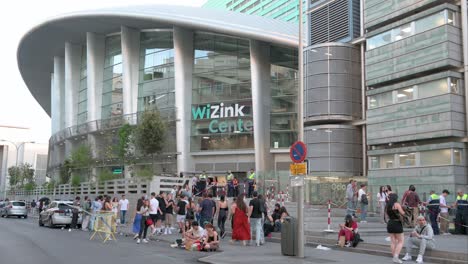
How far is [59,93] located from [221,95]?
1211 inches

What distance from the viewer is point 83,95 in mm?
60281

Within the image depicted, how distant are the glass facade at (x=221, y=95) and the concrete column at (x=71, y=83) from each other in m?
20.3

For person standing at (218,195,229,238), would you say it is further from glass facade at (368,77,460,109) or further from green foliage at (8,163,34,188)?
green foliage at (8,163,34,188)

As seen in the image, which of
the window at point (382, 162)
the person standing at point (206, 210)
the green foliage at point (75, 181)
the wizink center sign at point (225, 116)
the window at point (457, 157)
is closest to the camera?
the person standing at point (206, 210)

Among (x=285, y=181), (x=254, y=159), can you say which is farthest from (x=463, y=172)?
(x=254, y=159)

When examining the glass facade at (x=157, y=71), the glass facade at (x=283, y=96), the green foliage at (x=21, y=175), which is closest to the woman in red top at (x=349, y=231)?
the glass facade at (x=283, y=96)

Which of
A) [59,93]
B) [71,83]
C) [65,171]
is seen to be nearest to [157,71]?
[65,171]

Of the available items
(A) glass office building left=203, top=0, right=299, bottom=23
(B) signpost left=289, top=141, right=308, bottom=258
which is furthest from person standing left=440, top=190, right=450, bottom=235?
(A) glass office building left=203, top=0, right=299, bottom=23

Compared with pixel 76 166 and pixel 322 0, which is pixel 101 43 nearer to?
pixel 76 166

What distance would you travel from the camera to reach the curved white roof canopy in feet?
140

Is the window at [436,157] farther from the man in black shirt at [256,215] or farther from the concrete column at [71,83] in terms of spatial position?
the concrete column at [71,83]

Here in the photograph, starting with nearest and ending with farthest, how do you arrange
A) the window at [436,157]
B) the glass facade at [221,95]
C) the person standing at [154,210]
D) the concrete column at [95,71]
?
the person standing at [154,210]
the window at [436,157]
the glass facade at [221,95]
the concrete column at [95,71]

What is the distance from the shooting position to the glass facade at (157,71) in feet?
157

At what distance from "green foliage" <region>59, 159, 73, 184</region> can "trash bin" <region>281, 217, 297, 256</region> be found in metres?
42.1
